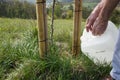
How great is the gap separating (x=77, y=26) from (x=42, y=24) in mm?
550

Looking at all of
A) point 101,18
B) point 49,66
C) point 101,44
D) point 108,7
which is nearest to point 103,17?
point 101,18

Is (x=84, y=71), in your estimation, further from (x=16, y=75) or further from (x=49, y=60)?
(x=16, y=75)

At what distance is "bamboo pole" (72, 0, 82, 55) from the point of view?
13.3 ft

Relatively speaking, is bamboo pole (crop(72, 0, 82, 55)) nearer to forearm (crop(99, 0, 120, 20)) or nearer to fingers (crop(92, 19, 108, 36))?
fingers (crop(92, 19, 108, 36))

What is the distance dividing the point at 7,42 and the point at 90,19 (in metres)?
1.23

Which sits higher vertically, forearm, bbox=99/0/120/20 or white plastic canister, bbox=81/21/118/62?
forearm, bbox=99/0/120/20

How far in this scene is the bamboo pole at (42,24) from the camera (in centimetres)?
364

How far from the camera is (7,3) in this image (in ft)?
27.7

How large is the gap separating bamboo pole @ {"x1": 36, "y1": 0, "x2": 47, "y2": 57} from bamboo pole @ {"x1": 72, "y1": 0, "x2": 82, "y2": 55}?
464 mm

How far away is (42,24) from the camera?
371 centimetres

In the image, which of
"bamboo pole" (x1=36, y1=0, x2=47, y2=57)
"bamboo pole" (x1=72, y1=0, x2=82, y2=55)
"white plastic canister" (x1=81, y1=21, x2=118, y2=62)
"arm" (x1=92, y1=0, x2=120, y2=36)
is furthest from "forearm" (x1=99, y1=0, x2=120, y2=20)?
"bamboo pole" (x1=72, y1=0, x2=82, y2=55)

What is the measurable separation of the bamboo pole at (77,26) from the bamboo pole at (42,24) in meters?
0.46

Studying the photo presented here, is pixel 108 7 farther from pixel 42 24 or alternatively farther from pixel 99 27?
pixel 42 24

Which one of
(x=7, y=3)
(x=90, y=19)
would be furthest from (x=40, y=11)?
(x=7, y=3)
